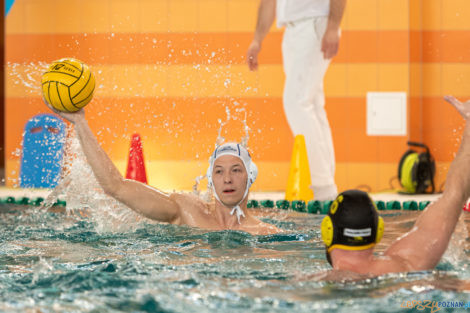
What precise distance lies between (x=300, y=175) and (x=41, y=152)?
3664 mm

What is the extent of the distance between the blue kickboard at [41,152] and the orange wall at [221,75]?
0.59 m

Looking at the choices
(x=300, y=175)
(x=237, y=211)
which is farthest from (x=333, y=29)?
(x=237, y=211)

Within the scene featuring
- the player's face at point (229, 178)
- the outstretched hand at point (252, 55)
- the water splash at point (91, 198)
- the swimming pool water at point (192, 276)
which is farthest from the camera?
the outstretched hand at point (252, 55)

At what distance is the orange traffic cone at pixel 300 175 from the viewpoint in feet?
21.2

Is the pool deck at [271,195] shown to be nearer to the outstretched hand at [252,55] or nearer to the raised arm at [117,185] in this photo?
the outstretched hand at [252,55]

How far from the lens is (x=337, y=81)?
29.2 feet

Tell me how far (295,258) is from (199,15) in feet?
20.0

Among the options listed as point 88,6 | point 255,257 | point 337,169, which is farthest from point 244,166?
point 88,6

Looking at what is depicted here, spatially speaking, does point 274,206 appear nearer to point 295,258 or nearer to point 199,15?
point 295,258

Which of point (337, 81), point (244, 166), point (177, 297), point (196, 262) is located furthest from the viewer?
point (337, 81)

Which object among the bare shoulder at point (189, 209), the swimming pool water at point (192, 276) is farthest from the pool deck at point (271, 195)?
the bare shoulder at point (189, 209)

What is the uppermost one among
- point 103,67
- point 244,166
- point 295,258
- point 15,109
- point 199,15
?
point 199,15

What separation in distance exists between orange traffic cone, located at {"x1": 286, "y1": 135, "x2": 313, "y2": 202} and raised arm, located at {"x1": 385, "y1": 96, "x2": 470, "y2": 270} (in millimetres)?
3753

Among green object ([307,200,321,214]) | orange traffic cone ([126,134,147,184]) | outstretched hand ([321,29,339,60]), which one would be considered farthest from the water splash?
outstretched hand ([321,29,339,60])
